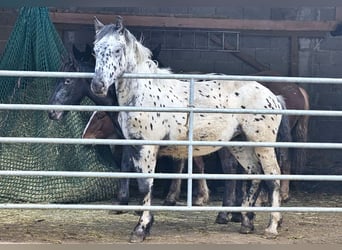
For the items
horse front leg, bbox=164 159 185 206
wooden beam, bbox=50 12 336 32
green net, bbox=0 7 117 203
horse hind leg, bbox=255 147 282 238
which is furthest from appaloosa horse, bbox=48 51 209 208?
wooden beam, bbox=50 12 336 32

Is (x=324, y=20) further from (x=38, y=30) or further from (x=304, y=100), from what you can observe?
(x=38, y=30)

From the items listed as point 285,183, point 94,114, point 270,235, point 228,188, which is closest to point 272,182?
point 270,235

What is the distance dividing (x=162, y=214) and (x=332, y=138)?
320 cm

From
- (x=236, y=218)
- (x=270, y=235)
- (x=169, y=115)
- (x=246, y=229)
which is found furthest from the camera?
(x=236, y=218)

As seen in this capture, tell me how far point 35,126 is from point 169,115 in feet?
6.69

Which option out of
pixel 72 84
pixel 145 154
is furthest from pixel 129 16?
pixel 145 154

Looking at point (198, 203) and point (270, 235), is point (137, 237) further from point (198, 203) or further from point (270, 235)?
point (198, 203)

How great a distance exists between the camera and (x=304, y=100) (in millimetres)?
8523

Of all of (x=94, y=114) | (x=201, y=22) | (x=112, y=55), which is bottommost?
(x=94, y=114)

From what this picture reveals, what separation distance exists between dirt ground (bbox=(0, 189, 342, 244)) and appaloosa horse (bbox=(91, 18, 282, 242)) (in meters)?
0.21

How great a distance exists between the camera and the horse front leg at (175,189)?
7.71 meters

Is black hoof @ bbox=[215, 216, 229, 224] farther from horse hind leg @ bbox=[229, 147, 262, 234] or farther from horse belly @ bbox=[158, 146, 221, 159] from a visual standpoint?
horse belly @ bbox=[158, 146, 221, 159]

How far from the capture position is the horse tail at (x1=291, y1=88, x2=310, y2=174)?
853cm

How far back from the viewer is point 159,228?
6.45m
